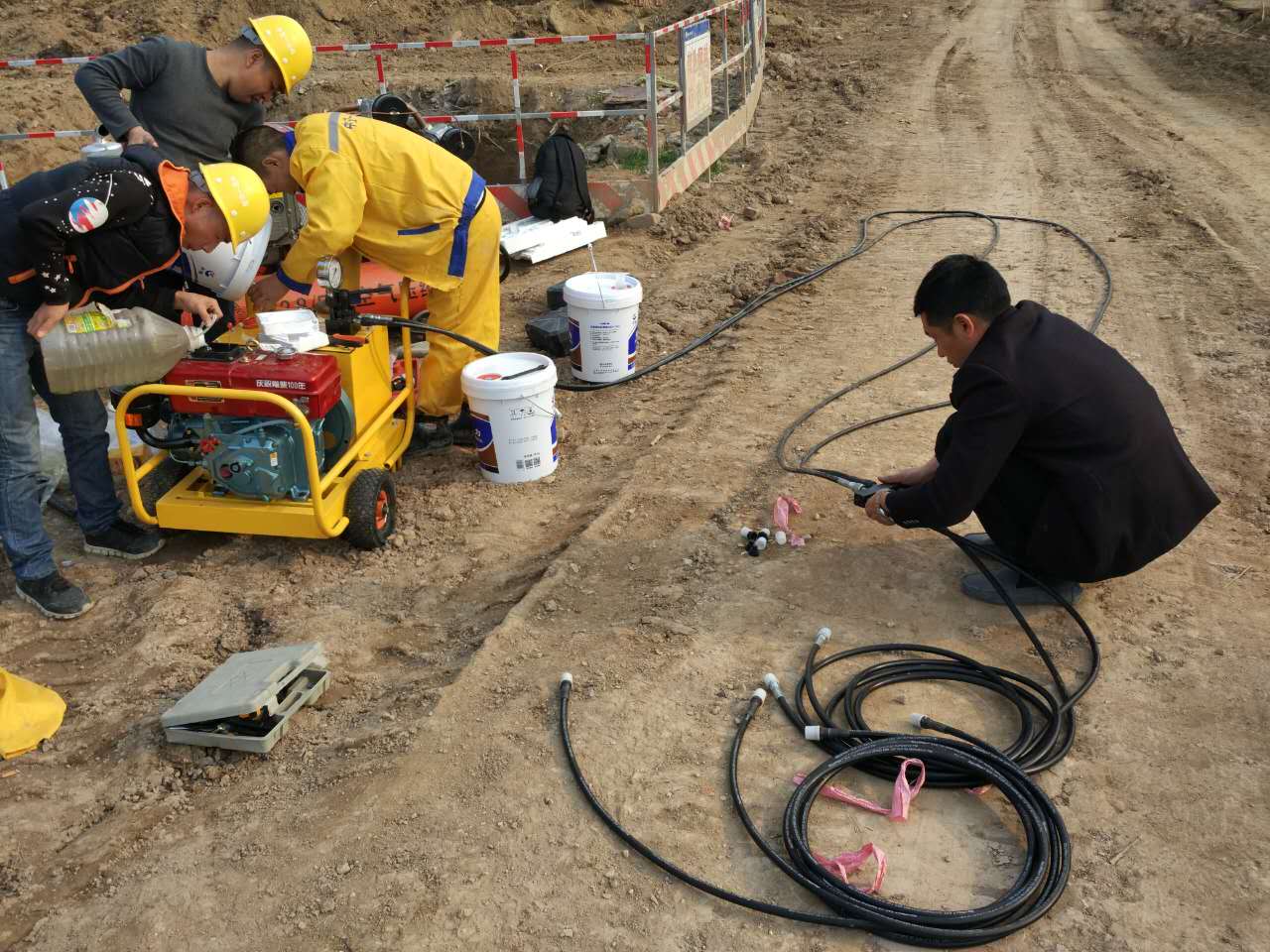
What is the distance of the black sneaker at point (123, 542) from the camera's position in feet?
15.7

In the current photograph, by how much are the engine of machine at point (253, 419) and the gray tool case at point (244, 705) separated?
85 cm

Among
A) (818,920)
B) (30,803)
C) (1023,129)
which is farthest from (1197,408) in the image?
(1023,129)

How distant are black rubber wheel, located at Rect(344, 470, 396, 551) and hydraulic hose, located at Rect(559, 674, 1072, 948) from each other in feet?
5.49

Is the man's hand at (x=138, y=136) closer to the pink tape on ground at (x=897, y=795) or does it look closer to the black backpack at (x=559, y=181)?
the black backpack at (x=559, y=181)

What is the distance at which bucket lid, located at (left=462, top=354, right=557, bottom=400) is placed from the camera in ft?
16.3

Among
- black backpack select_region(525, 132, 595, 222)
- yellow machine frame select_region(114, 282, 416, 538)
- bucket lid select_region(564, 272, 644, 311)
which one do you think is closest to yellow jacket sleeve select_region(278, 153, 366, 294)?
yellow machine frame select_region(114, 282, 416, 538)

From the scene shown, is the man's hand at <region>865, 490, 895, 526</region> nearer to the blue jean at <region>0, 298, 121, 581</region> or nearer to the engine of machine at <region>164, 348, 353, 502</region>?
the engine of machine at <region>164, 348, 353, 502</region>

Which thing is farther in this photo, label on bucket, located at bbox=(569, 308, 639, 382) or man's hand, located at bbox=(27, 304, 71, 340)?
label on bucket, located at bbox=(569, 308, 639, 382)

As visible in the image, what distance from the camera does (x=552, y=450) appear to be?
539 cm

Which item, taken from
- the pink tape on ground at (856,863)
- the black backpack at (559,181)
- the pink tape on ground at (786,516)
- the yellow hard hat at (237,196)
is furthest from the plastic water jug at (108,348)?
the black backpack at (559,181)

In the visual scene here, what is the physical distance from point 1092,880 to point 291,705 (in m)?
2.61

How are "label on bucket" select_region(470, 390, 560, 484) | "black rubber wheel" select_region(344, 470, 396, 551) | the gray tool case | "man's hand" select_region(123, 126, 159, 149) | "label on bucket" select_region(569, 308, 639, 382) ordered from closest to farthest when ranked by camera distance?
the gray tool case, "black rubber wheel" select_region(344, 470, 396, 551), "man's hand" select_region(123, 126, 159, 149), "label on bucket" select_region(470, 390, 560, 484), "label on bucket" select_region(569, 308, 639, 382)

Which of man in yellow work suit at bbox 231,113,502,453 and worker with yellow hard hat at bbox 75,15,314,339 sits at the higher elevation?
worker with yellow hard hat at bbox 75,15,314,339

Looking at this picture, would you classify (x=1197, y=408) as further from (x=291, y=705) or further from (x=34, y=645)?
(x=34, y=645)
